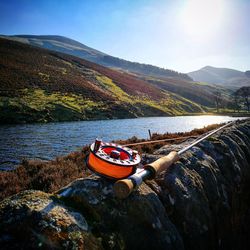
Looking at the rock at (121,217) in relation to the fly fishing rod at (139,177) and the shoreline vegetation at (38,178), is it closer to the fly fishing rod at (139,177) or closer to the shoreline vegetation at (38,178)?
the fly fishing rod at (139,177)

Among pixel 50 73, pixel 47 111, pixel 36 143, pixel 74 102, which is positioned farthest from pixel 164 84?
pixel 36 143

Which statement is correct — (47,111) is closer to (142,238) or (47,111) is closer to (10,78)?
(10,78)

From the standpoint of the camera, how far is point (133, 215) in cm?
328

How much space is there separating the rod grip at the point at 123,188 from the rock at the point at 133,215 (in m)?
0.17

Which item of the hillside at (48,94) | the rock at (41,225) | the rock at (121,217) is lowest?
the hillside at (48,94)

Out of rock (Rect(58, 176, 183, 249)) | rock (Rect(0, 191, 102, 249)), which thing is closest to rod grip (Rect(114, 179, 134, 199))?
rock (Rect(58, 176, 183, 249))

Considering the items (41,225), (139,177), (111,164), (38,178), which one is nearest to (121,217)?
(139,177)

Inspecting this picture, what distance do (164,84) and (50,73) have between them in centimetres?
10071

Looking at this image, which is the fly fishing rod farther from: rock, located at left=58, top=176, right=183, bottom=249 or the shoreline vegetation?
the shoreline vegetation

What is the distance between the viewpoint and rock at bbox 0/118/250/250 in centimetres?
240

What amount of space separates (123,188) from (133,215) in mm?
448

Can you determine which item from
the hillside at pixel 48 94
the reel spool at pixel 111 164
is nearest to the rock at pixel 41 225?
the reel spool at pixel 111 164

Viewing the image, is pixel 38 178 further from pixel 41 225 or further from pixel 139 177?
pixel 41 225

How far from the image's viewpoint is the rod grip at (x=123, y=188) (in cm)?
316
